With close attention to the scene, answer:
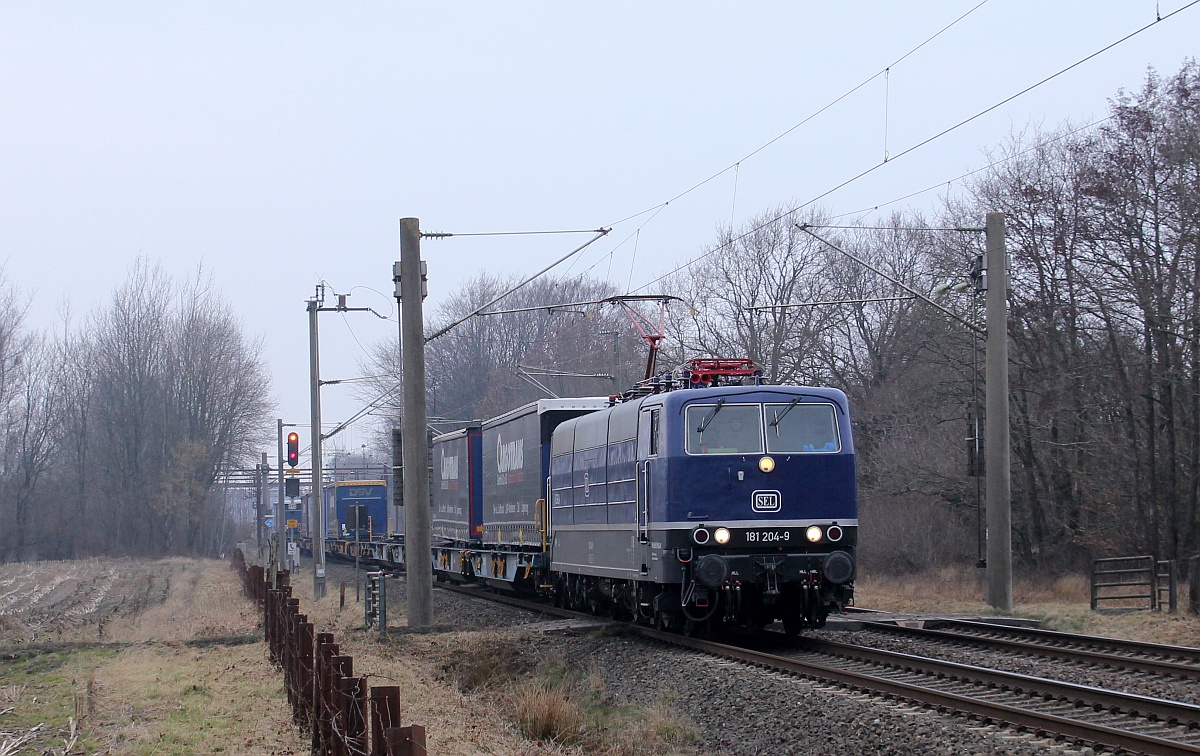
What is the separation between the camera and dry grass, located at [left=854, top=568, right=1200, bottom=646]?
16.3m

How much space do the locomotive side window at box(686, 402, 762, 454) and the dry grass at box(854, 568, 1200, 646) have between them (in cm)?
560

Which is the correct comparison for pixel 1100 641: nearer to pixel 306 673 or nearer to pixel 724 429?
pixel 724 429

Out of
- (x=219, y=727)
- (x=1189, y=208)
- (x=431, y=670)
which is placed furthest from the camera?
(x=1189, y=208)

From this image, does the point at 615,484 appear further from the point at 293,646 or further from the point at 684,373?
the point at 293,646

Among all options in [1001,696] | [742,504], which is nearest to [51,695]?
[742,504]

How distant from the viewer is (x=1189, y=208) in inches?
1000

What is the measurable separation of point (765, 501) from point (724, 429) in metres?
0.99

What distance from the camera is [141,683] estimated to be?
42.9 ft

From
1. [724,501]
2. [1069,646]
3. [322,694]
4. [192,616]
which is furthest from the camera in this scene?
[192,616]

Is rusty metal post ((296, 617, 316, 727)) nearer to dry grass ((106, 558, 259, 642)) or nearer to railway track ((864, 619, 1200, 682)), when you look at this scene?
railway track ((864, 619, 1200, 682))

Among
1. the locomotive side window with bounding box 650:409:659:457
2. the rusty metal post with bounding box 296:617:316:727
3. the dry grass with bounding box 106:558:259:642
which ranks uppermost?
the locomotive side window with bounding box 650:409:659:457

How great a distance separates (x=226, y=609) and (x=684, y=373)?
1402cm

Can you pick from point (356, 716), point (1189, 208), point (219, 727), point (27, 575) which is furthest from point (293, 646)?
point (27, 575)

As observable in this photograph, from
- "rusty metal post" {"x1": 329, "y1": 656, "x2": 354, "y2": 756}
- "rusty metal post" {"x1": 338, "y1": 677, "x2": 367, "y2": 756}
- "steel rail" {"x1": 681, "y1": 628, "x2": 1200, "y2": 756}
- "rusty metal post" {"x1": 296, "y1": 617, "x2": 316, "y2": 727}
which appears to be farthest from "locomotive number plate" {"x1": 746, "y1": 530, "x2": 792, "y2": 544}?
"rusty metal post" {"x1": 338, "y1": 677, "x2": 367, "y2": 756}
